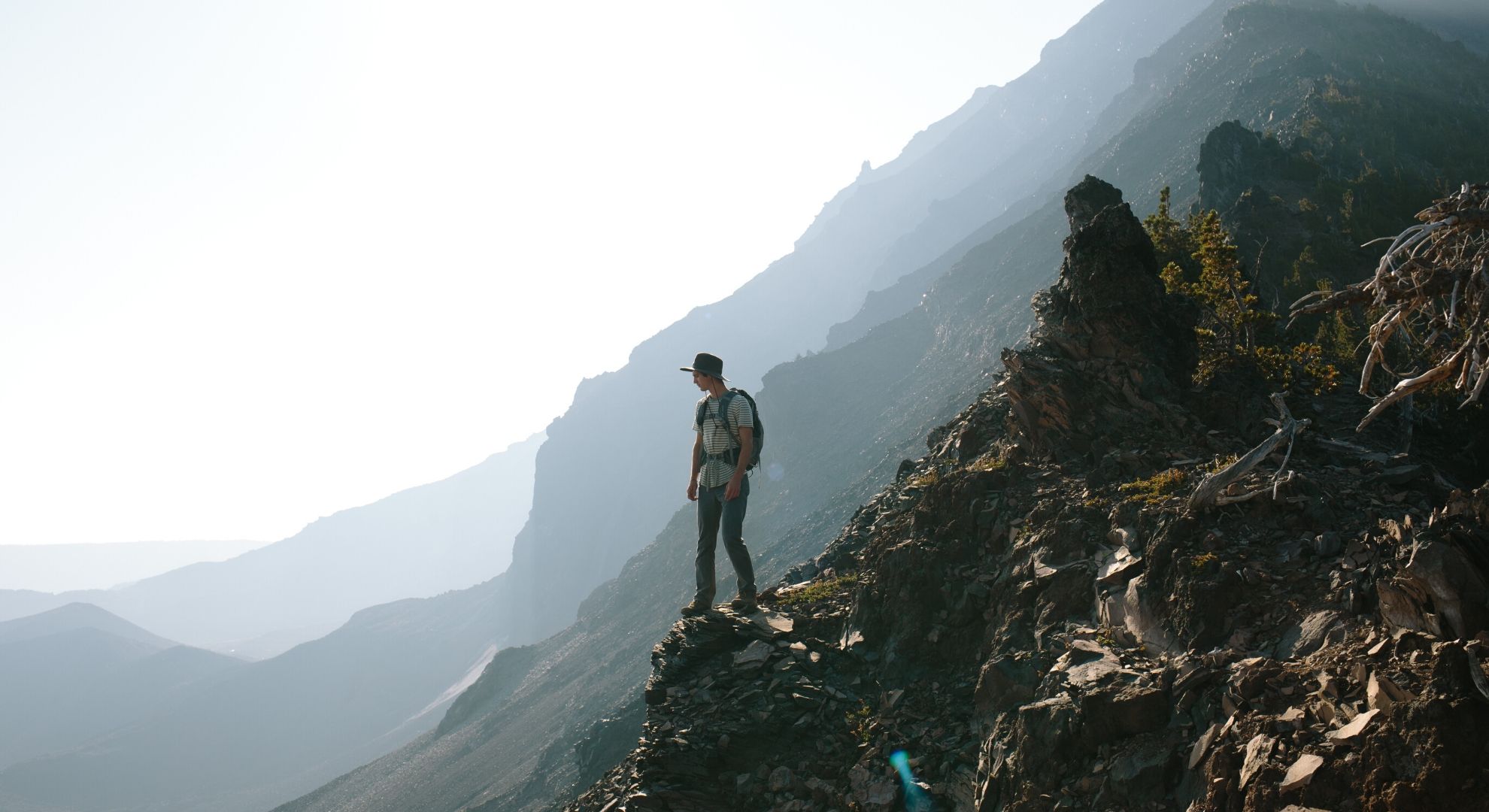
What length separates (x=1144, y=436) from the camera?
29.7 feet

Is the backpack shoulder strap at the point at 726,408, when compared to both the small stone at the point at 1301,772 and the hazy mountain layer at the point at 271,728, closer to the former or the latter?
the small stone at the point at 1301,772

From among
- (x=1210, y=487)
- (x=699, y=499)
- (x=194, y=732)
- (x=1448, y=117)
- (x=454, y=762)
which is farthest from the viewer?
(x=194, y=732)

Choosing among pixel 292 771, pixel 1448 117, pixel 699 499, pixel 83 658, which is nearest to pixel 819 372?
pixel 1448 117

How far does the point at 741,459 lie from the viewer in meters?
9.17

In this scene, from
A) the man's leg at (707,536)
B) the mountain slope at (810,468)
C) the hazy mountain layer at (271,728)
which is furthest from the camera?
the hazy mountain layer at (271,728)

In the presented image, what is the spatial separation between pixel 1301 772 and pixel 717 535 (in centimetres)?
667

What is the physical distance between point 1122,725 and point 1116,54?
20433 cm

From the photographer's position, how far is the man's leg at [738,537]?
931cm

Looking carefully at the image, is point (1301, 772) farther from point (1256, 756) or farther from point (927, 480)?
point (927, 480)

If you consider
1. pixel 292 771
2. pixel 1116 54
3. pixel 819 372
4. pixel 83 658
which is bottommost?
pixel 292 771

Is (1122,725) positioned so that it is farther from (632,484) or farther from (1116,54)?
(1116,54)

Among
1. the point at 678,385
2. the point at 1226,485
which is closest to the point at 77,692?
the point at 678,385

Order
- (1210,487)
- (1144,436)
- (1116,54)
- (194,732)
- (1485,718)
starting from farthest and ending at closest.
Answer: (1116,54)
(194,732)
(1144,436)
(1210,487)
(1485,718)

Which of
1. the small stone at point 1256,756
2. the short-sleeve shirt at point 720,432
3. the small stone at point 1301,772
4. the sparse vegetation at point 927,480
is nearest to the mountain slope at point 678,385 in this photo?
the sparse vegetation at point 927,480
